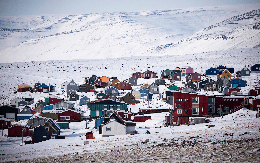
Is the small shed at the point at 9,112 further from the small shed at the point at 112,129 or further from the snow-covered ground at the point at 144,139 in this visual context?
the small shed at the point at 112,129

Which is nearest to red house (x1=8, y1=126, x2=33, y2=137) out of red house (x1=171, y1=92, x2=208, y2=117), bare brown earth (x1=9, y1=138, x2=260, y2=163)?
bare brown earth (x1=9, y1=138, x2=260, y2=163)

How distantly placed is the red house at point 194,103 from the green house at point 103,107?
28.1 feet

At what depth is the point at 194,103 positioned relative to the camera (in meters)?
36.2

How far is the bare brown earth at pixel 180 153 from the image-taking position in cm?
1759

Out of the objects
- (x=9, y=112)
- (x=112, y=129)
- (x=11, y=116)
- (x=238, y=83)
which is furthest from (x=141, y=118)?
(x=238, y=83)

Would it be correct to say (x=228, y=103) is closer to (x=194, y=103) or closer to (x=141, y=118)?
(x=194, y=103)

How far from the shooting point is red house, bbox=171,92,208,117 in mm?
35987

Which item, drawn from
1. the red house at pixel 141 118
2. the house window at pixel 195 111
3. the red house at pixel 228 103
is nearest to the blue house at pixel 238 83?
the red house at pixel 228 103

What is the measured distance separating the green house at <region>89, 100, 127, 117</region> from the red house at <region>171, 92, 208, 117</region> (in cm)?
856

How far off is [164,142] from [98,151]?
4.40m

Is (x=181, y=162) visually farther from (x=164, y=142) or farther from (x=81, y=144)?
(x=81, y=144)

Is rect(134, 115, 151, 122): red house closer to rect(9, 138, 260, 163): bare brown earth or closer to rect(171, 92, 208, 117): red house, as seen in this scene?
rect(171, 92, 208, 117): red house

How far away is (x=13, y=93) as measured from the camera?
59375 millimetres

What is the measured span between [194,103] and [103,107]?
1160cm
